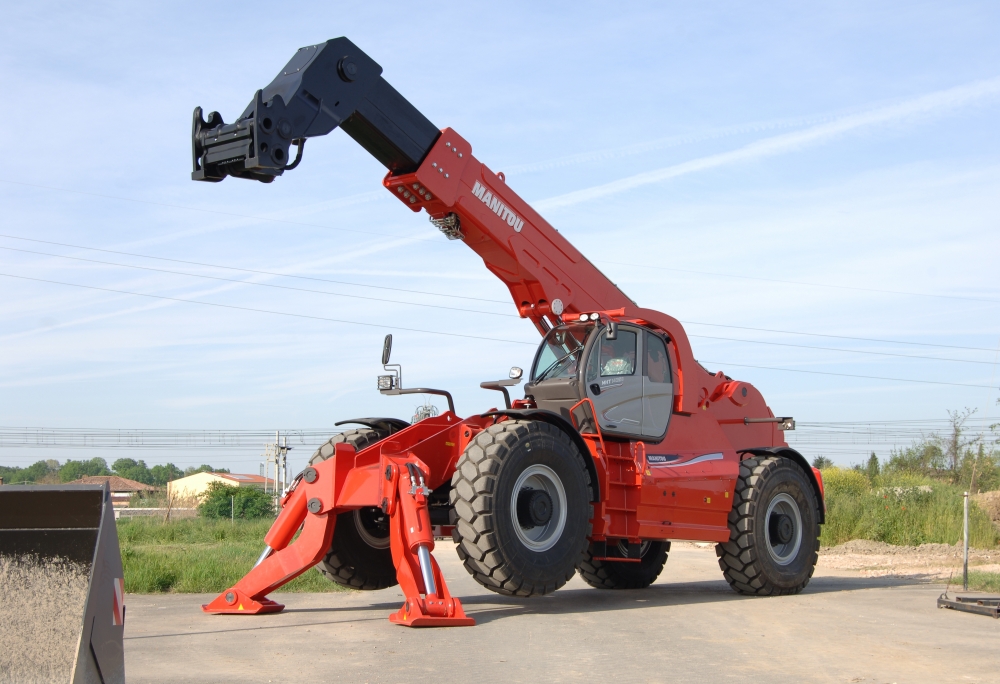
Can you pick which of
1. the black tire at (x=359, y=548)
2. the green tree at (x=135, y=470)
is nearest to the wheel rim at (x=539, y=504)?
the black tire at (x=359, y=548)

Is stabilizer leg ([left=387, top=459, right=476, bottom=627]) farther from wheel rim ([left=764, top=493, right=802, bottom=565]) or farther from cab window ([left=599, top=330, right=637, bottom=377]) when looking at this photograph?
wheel rim ([left=764, top=493, right=802, bottom=565])

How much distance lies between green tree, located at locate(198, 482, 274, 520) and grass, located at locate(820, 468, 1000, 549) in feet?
71.3

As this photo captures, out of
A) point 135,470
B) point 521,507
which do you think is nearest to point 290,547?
point 521,507

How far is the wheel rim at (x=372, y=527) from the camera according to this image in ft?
34.3

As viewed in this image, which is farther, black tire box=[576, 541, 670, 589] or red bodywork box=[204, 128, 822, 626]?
black tire box=[576, 541, 670, 589]

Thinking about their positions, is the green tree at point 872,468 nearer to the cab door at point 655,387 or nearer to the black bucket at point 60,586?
the cab door at point 655,387

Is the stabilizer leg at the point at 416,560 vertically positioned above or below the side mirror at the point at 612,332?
below

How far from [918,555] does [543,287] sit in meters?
11.1

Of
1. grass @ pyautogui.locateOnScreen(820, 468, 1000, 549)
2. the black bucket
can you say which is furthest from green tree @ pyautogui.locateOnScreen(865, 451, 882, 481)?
the black bucket

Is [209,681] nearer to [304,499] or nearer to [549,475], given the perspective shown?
[304,499]

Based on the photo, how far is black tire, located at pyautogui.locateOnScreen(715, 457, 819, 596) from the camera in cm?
1145

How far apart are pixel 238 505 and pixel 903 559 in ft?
91.0

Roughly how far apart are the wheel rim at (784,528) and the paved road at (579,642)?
2.55ft

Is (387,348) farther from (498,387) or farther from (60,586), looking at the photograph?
(60,586)
